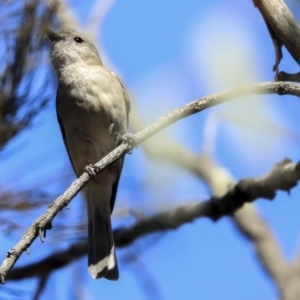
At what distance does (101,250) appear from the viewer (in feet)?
12.4

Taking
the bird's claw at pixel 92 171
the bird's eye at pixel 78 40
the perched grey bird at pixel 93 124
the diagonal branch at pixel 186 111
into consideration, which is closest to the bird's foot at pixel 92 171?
the bird's claw at pixel 92 171

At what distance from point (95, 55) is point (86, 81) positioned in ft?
1.79

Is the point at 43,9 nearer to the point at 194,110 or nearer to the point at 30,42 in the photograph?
the point at 30,42

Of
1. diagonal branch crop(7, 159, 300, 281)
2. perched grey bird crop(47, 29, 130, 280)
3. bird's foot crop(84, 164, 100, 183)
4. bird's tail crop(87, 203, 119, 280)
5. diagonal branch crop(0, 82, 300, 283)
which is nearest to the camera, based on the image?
diagonal branch crop(0, 82, 300, 283)

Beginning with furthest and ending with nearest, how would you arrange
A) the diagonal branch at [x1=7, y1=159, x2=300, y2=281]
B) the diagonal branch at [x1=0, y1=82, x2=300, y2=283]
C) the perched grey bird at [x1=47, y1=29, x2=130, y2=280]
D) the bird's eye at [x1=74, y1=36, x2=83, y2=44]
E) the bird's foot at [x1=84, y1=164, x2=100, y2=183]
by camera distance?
the bird's eye at [x1=74, y1=36, x2=83, y2=44]
the perched grey bird at [x1=47, y1=29, x2=130, y2=280]
the diagonal branch at [x1=7, y1=159, x2=300, y2=281]
the bird's foot at [x1=84, y1=164, x2=100, y2=183]
the diagonal branch at [x1=0, y1=82, x2=300, y2=283]

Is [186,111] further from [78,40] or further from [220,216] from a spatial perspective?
[78,40]

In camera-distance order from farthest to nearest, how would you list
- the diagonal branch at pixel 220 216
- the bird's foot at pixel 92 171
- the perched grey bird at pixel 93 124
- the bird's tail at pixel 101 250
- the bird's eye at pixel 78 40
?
the bird's eye at pixel 78 40, the perched grey bird at pixel 93 124, the bird's tail at pixel 101 250, the diagonal branch at pixel 220 216, the bird's foot at pixel 92 171

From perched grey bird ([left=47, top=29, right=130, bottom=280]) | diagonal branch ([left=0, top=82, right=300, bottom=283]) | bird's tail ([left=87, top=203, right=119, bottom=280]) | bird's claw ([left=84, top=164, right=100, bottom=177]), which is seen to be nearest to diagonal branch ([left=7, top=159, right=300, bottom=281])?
bird's tail ([left=87, top=203, right=119, bottom=280])

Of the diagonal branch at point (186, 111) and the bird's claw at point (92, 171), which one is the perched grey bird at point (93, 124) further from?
the diagonal branch at point (186, 111)

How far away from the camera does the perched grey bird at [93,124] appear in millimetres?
3824

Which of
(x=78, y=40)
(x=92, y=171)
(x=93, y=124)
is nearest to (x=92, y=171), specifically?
(x=92, y=171)

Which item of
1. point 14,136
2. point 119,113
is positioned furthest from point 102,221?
point 14,136

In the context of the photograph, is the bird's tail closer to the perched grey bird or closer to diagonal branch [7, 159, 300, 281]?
the perched grey bird

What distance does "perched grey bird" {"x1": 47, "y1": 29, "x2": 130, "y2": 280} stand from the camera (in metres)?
3.82
